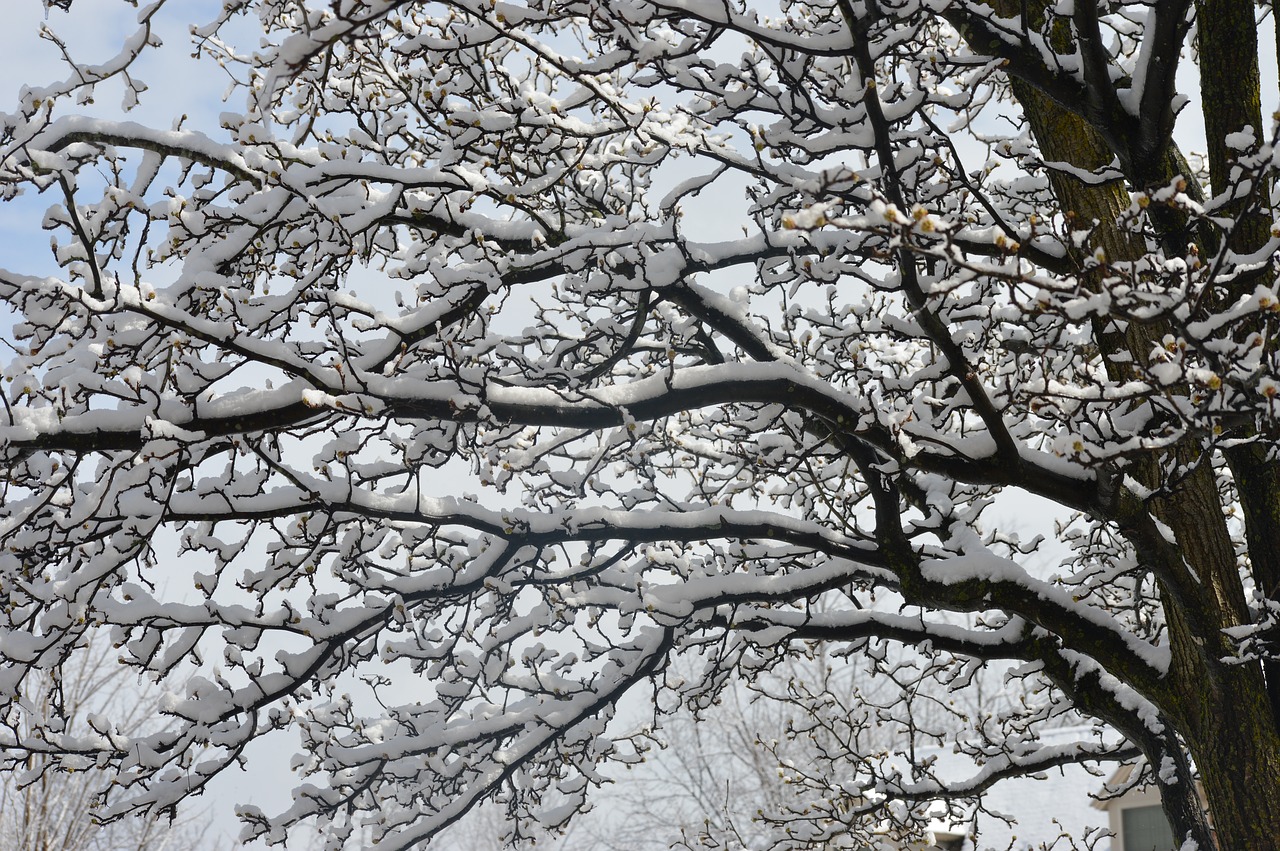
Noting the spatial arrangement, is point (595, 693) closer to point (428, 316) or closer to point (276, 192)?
point (428, 316)

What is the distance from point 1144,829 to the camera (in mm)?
11414

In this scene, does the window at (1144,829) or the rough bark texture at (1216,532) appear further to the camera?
the window at (1144,829)

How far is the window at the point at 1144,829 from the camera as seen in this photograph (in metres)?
11.3

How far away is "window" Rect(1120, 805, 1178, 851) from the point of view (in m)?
11.3

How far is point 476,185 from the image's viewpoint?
441 centimetres

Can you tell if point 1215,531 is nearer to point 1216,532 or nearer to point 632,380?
point 1216,532

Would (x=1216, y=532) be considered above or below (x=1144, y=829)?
below

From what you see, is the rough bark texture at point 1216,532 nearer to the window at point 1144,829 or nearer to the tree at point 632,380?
the tree at point 632,380

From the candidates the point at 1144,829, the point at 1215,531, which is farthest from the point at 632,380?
the point at 1144,829

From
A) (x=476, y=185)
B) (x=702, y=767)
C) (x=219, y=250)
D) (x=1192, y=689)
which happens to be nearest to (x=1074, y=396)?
(x=1192, y=689)

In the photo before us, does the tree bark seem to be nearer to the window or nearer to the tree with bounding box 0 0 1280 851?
the tree with bounding box 0 0 1280 851

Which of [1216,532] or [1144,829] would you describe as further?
[1144,829]

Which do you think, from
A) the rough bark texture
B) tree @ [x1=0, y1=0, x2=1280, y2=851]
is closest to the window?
tree @ [x1=0, y1=0, x2=1280, y2=851]

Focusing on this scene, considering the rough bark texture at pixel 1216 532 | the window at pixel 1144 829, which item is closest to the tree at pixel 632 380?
the rough bark texture at pixel 1216 532
